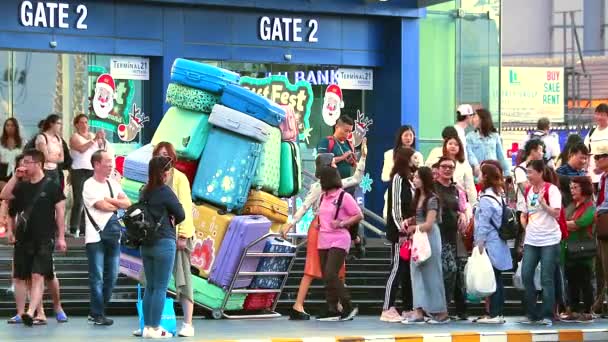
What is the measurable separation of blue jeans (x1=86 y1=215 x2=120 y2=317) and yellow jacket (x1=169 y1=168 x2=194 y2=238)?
1.05m

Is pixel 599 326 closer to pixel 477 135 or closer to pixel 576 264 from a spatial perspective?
pixel 576 264

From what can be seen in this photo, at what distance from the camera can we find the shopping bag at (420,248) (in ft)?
54.3

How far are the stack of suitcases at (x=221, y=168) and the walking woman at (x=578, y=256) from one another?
336cm

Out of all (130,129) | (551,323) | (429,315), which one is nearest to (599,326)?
(551,323)

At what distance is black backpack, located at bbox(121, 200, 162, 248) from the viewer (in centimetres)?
1449

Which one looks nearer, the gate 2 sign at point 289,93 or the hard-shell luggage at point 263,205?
the hard-shell luggage at point 263,205

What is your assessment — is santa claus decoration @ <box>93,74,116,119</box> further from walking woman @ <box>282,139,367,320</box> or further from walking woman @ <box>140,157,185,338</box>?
walking woman @ <box>140,157,185,338</box>

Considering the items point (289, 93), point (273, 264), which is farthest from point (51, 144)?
point (289, 93)

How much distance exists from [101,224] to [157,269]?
5.06 feet

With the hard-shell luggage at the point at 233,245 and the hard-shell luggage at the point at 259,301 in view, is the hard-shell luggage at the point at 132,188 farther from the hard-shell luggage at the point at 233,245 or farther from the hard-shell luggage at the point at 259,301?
the hard-shell luggage at the point at 259,301

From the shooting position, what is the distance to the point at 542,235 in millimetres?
17062

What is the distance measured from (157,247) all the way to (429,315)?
12.5 ft

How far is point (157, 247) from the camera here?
14617 millimetres

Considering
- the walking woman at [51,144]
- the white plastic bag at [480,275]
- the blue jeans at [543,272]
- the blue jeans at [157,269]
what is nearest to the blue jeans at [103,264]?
the blue jeans at [157,269]
